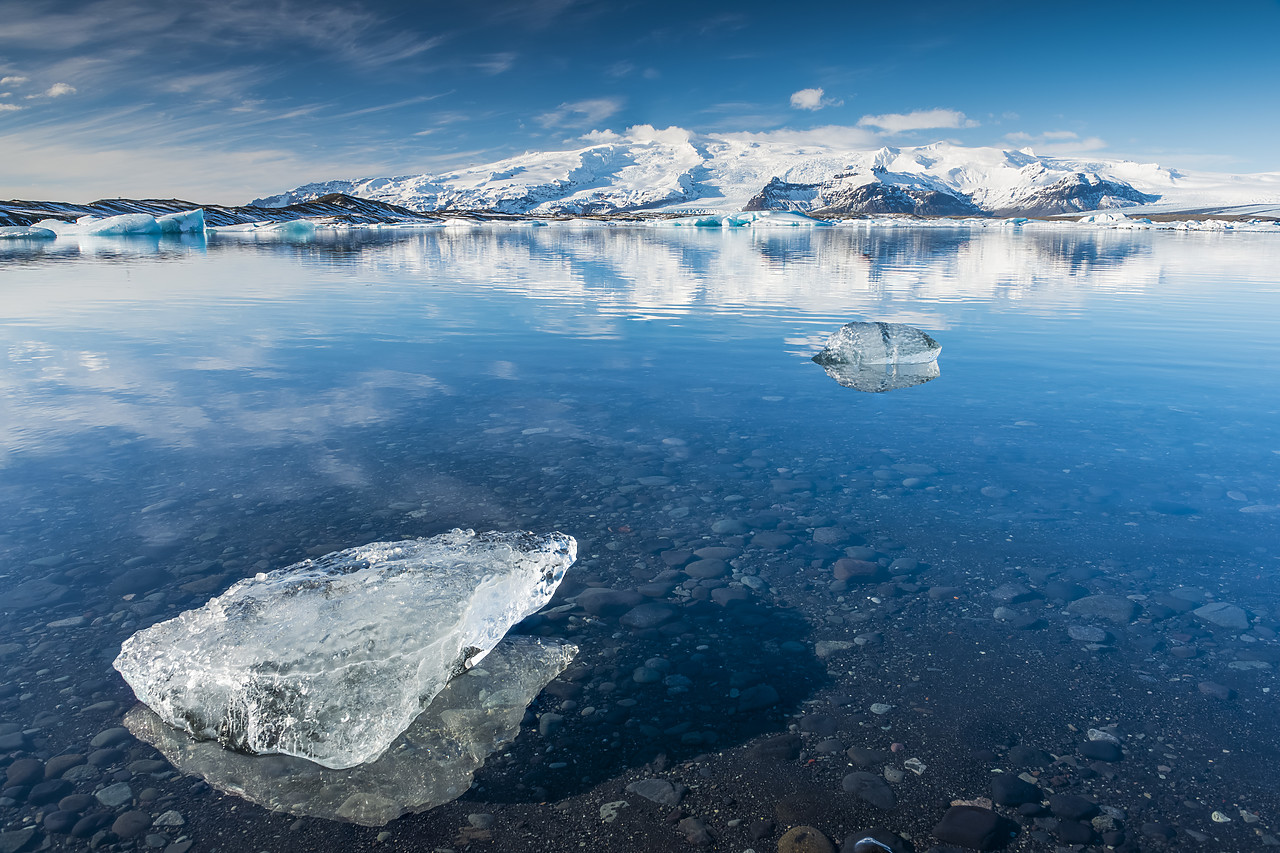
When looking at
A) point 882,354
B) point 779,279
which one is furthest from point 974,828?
point 779,279

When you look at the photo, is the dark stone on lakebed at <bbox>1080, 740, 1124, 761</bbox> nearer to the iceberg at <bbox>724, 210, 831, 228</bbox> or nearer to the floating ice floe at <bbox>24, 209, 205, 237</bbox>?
the floating ice floe at <bbox>24, 209, 205, 237</bbox>

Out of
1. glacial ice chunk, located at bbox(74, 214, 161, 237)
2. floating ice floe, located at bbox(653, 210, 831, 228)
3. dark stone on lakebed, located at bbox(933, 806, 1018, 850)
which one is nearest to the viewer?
dark stone on lakebed, located at bbox(933, 806, 1018, 850)

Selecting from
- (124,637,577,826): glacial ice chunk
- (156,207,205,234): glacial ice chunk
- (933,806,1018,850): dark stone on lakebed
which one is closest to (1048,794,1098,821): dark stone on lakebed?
(933,806,1018,850): dark stone on lakebed

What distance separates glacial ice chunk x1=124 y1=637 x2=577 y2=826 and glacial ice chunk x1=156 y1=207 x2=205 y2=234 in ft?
330

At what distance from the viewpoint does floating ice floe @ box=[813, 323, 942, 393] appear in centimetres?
1145

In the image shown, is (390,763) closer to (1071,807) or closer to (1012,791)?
(1012,791)

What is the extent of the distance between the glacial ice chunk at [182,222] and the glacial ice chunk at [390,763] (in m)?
101

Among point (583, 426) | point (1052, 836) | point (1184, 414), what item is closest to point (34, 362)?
point (583, 426)

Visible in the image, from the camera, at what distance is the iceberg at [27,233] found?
76688mm

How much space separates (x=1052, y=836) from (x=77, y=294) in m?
28.3

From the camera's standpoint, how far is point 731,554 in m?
5.30

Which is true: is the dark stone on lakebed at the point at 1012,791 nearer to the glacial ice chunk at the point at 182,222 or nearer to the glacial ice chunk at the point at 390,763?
the glacial ice chunk at the point at 390,763

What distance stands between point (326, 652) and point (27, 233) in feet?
334

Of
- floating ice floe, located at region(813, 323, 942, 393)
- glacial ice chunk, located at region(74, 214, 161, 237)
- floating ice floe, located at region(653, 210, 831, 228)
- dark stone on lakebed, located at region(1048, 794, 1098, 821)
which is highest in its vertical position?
floating ice floe, located at region(653, 210, 831, 228)
